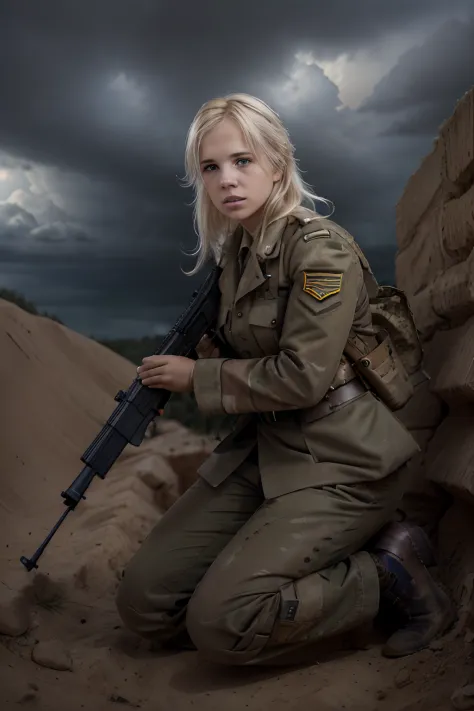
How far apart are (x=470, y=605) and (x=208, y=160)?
1341mm

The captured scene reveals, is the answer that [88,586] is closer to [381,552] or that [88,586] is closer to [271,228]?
[381,552]

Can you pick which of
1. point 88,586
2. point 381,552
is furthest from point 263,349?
point 88,586

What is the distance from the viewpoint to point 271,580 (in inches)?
74.4

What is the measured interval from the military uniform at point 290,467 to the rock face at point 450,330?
0.30m

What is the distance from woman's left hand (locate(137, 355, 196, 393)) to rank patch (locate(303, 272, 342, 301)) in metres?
0.39

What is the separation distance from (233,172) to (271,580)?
1056mm

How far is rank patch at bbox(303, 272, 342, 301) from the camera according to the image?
1879mm

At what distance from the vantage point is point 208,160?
204cm

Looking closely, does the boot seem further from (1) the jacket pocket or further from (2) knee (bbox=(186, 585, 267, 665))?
(1) the jacket pocket

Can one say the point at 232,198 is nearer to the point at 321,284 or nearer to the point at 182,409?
the point at 321,284

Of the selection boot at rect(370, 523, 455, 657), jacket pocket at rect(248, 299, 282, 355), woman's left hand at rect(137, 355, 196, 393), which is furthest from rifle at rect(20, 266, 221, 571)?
boot at rect(370, 523, 455, 657)

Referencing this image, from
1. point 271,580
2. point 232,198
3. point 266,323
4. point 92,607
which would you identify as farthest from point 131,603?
point 232,198

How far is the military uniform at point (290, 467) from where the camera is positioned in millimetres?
1883

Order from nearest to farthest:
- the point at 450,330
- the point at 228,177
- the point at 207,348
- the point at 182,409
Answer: the point at 228,177 < the point at 207,348 < the point at 450,330 < the point at 182,409
